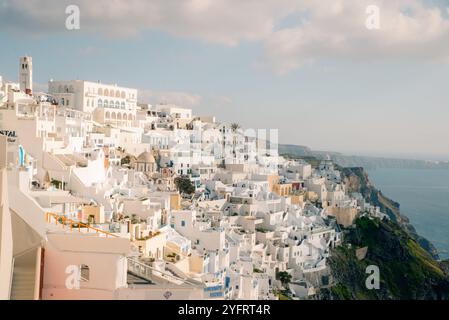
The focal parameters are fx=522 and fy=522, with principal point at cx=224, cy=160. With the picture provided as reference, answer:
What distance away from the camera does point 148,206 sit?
15.9 meters

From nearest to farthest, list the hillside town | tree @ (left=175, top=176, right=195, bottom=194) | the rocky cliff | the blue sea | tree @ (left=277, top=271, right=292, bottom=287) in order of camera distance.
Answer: the hillside town < tree @ (left=277, top=271, right=292, bottom=287) < tree @ (left=175, top=176, right=195, bottom=194) < the rocky cliff < the blue sea

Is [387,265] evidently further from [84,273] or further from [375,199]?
[84,273]

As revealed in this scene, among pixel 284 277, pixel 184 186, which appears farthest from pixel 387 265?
pixel 184 186

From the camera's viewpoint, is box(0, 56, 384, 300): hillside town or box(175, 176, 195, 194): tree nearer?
box(0, 56, 384, 300): hillside town

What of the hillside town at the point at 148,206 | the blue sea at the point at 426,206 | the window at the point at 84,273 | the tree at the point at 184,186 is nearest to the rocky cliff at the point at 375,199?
the blue sea at the point at 426,206

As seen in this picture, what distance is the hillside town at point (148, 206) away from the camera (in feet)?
17.5

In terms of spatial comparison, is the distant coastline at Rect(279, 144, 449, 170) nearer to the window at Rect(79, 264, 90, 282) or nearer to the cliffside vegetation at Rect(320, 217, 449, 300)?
the cliffside vegetation at Rect(320, 217, 449, 300)

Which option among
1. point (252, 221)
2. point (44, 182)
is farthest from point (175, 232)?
point (252, 221)

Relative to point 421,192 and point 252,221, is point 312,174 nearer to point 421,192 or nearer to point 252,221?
point 252,221

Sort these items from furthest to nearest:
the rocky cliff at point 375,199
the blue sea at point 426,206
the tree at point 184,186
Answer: the blue sea at point 426,206 → the rocky cliff at point 375,199 → the tree at point 184,186

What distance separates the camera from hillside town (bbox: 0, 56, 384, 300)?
5336mm

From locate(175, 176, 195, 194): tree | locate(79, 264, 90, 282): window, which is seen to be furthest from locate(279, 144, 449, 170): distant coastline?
locate(79, 264, 90, 282): window

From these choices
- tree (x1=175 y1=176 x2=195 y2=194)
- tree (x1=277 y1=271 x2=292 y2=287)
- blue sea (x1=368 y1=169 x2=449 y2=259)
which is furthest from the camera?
blue sea (x1=368 y1=169 x2=449 y2=259)

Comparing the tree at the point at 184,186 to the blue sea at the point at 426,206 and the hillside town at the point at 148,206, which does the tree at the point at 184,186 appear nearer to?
the hillside town at the point at 148,206
